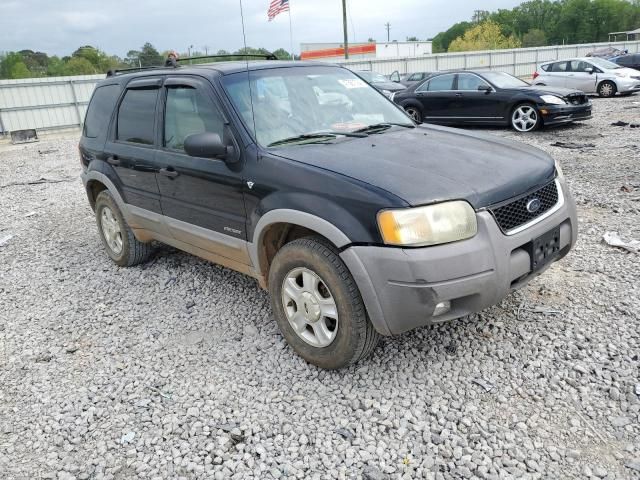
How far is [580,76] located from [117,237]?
17239 mm

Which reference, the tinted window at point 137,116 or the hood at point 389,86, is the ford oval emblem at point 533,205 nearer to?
the tinted window at point 137,116

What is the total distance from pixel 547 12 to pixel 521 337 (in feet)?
391

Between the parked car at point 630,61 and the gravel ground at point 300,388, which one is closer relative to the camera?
the gravel ground at point 300,388

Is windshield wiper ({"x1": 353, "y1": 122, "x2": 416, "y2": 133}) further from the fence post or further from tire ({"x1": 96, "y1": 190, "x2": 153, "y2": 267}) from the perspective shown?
the fence post

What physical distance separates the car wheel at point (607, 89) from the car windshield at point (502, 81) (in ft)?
23.1

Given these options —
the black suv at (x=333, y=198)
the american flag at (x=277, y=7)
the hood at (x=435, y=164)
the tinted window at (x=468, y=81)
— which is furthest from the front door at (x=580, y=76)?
the hood at (x=435, y=164)

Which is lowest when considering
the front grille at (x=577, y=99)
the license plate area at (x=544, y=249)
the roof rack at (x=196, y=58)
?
the license plate area at (x=544, y=249)

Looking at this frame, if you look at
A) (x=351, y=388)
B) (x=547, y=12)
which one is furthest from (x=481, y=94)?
(x=547, y=12)

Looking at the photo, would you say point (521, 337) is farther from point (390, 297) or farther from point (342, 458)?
point (342, 458)

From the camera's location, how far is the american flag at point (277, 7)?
497 cm

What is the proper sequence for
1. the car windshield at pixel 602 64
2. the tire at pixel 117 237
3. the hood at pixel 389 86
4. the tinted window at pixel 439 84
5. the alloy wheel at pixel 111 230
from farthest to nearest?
the car windshield at pixel 602 64 < the hood at pixel 389 86 < the tinted window at pixel 439 84 < the alloy wheel at pixel 111 230 < the tire at pixel 117 237

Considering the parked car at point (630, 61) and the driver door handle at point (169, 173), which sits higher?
the parked car at point (630, 61)

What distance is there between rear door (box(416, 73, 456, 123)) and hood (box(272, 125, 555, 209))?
9.23 meters

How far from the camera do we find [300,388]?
314cm
